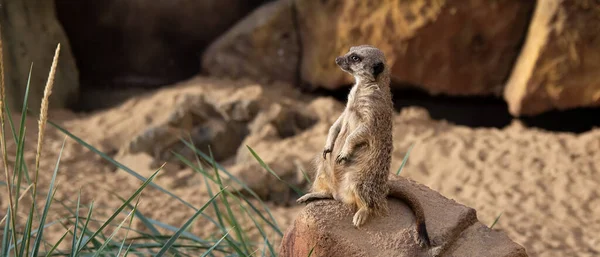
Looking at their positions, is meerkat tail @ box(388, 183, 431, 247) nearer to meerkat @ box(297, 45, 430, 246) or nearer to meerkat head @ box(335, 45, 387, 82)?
meerkat @ box(297, 45, 430, 246)

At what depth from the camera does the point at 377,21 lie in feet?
15.7

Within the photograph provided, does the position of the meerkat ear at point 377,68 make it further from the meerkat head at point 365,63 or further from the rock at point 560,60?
the rock at point 560,60

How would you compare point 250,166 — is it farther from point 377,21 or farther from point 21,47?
point 21,47

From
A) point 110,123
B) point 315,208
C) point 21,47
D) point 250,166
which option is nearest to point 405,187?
point 315,208

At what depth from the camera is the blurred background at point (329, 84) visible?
159 inches

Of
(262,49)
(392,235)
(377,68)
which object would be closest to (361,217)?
(392,235)

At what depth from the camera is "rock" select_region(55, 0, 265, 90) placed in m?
5.50

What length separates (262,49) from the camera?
5.30 metres

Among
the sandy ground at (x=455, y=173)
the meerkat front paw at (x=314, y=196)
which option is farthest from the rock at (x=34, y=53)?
the meerkat front paw at (x=314, y=196)

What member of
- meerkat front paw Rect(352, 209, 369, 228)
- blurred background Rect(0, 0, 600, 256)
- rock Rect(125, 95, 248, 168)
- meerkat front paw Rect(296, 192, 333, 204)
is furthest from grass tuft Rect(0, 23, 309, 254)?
blurred background Rect(0, 0, 600, 256)

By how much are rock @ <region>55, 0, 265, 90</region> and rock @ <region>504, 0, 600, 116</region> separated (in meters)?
2.16

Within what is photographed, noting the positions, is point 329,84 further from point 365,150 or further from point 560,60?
point 365,150

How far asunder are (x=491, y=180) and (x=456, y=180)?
192mm

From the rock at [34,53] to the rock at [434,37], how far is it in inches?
70.1
